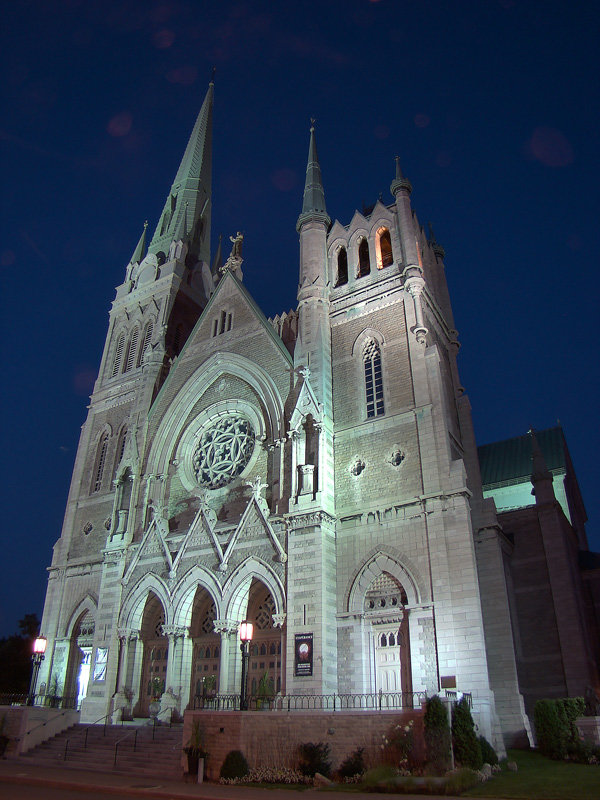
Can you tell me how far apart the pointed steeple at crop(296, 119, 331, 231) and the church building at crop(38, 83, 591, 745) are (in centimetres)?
13

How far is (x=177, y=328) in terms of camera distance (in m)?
38.2

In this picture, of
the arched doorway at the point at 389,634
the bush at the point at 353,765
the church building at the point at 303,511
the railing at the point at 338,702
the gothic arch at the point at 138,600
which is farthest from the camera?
the gothic arch at the point at 138,600

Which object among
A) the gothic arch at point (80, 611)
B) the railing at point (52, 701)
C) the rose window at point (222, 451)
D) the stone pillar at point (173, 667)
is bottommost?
the railing at point (52, 701)

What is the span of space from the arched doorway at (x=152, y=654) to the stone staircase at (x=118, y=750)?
265 centimetres

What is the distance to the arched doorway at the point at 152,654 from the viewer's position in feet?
80.3

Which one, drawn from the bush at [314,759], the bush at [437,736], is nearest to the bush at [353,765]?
the bush at [314,759]

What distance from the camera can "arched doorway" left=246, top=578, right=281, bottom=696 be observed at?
73.1 ft

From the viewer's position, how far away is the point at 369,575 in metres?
21.6

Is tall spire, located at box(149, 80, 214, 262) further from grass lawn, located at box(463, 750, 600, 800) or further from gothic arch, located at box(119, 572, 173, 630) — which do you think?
grass lawn, located at box(463, 750, 600, 800)

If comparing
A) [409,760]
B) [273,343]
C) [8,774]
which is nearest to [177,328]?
[273,343]

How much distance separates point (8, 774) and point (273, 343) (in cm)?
1931

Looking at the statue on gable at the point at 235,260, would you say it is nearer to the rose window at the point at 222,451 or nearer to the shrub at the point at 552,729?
the rose window at the point at 222,451

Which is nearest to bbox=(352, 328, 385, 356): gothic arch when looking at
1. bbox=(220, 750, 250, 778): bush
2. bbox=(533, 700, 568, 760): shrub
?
bbox=(533, 700, 568, 760): shrub

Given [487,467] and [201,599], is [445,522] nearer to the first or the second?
[201,599]
